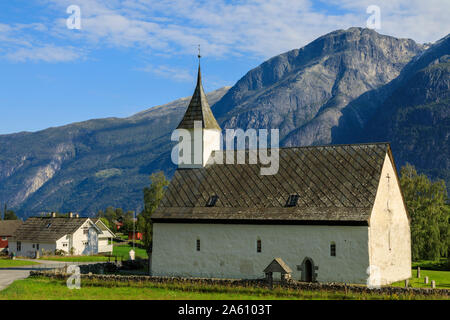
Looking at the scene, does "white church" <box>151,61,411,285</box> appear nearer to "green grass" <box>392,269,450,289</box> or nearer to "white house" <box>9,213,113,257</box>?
"green grass" <box>392,269,450,289</box>

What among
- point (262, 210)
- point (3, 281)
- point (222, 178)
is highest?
point (222, 178)

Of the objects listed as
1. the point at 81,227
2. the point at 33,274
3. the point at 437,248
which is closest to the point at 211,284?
the point at 33,274

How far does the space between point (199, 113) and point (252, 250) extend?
14052 millimetres

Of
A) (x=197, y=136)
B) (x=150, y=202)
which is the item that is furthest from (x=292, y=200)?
(x=150, y=202)

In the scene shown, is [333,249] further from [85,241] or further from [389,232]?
[85,241]

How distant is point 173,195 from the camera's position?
1674 inches

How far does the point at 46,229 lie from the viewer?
8281 centimetres

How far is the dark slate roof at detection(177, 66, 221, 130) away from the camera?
150ft

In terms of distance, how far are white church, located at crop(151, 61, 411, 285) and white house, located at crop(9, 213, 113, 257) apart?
44343 mm

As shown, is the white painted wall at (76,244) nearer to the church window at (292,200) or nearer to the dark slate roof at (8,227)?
the dark slate roof at (8,227)

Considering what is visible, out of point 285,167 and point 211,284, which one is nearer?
point 211,284
